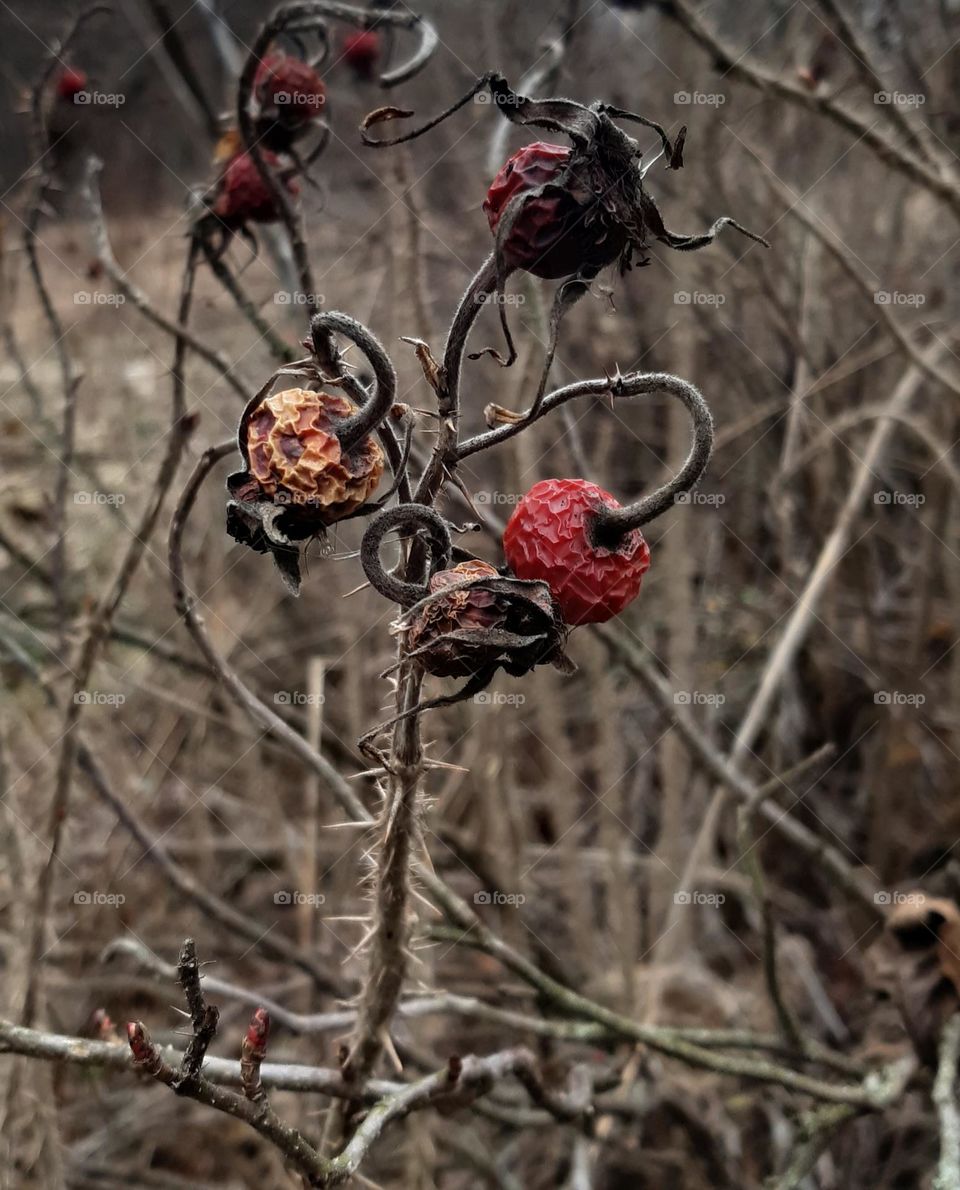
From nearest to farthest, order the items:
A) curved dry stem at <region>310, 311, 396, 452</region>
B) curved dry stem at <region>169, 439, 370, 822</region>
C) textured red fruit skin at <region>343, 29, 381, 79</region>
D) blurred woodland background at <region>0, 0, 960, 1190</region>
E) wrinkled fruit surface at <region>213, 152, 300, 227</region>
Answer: curved dry stem at <region>310, 311, 396, 452</region> → curved dry stem at <region>169, 439, 370, 822</region> → wrinkled fruit surface at <region>213, 152, 300, 227</region> → blurred woodland background at <region>0, 0, 960, 1190</region> → textured red fruit skin at <region>343, 29, 381, 79</region>

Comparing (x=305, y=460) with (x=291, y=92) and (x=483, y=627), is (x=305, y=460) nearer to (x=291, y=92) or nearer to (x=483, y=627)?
(x=483, y=627)

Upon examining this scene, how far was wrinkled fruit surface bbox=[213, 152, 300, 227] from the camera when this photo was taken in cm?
148

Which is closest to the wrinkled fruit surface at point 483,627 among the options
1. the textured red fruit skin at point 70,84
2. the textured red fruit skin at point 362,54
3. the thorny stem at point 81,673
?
the thorny stem at point 81,673

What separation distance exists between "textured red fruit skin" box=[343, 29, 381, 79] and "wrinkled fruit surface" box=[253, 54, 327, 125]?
802 millimetres

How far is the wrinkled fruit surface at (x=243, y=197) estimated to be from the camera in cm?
148

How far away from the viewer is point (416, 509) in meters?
0.82

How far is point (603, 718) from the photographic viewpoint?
2490 mm

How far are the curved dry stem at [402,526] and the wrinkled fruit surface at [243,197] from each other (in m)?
0.83

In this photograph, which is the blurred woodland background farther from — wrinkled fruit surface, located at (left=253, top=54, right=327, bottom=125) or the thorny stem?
wrinkled fruit surface, located at (left=253, top=54, right=327, bottom=125)

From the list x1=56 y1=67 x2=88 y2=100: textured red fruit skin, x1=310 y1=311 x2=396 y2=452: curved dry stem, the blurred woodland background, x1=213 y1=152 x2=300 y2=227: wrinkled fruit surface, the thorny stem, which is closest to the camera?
x1=310 y1=311 x2=396 y2=452: curved dry stem

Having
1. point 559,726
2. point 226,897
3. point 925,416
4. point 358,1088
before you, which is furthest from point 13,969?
point 925,416

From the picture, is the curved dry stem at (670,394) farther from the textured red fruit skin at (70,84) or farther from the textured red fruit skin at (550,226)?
the textured red fruit skin at (70,84)

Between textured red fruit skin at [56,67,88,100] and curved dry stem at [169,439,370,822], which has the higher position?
textured red fruit skin at [56,67,88,100]

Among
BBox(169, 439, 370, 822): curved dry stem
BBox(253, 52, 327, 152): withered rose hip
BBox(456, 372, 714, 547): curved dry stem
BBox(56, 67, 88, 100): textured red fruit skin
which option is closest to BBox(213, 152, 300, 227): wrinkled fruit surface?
BBox(253, 52, 327, 152): withered rose hip
